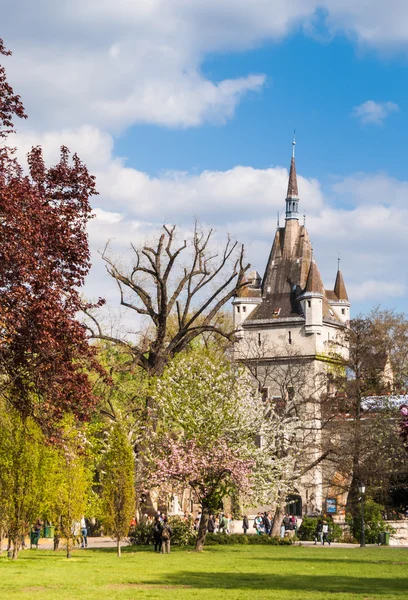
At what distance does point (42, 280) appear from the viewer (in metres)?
21.2

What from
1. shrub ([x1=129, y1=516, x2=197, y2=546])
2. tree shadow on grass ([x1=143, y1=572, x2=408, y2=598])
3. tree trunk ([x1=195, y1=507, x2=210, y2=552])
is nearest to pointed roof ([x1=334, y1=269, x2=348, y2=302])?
shrub ([x1=129, y1=516, x2=197, y2=546])

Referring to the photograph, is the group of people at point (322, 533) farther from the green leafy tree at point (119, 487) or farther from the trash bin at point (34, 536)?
the green leafy tree at point (119, 487)

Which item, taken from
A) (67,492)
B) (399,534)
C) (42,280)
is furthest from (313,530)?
(42,280)

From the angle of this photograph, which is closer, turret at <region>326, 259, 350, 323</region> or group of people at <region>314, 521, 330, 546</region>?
group of people at <region>314, 521, 330, 546</region>

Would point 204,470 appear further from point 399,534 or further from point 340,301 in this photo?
point 340,301

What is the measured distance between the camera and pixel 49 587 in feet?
72.6

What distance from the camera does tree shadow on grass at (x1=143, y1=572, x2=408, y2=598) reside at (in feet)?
73.6

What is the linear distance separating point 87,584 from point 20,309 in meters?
7.11

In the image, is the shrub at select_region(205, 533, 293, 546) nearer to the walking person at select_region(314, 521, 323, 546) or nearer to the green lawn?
the walking person at select_region(314, 521, 323, 546)

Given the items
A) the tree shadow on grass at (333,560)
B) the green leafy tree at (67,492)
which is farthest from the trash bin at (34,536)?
the tree shadow on grass at (333,560)

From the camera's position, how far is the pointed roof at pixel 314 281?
98.2 metres

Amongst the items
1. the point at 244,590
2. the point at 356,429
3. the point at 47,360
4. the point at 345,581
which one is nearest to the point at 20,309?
the point at 47,360

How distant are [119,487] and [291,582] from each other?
13.0 meters

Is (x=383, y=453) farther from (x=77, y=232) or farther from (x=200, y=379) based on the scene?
(x=77, y=232)
